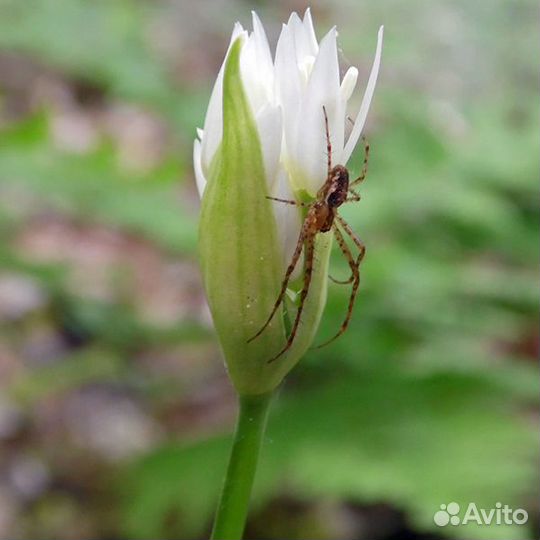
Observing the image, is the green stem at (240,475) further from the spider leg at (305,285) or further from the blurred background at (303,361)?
the blurred background at (303,361)

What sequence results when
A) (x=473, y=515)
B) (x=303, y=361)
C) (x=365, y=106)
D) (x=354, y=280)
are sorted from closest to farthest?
(x=365, y=106)
(x=354, y=280)
(x=473, y=515)
(x=303, y=361)

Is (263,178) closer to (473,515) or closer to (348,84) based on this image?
(348,84)

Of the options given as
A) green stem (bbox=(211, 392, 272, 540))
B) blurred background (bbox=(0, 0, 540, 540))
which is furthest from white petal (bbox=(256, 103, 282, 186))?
blurred background (bbox=(0, 0, 540, 540))

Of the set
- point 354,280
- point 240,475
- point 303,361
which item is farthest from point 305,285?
point 303,361

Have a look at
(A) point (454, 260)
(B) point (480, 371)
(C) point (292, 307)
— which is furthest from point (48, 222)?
(C) point (292, 307)

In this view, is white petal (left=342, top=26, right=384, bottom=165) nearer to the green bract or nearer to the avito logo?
the green bract

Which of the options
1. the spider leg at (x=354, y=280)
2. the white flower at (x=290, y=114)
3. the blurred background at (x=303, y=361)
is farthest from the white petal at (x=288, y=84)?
the blurred background at (x=303, y=361)

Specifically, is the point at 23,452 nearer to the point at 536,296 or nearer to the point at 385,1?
the point at 536,296
